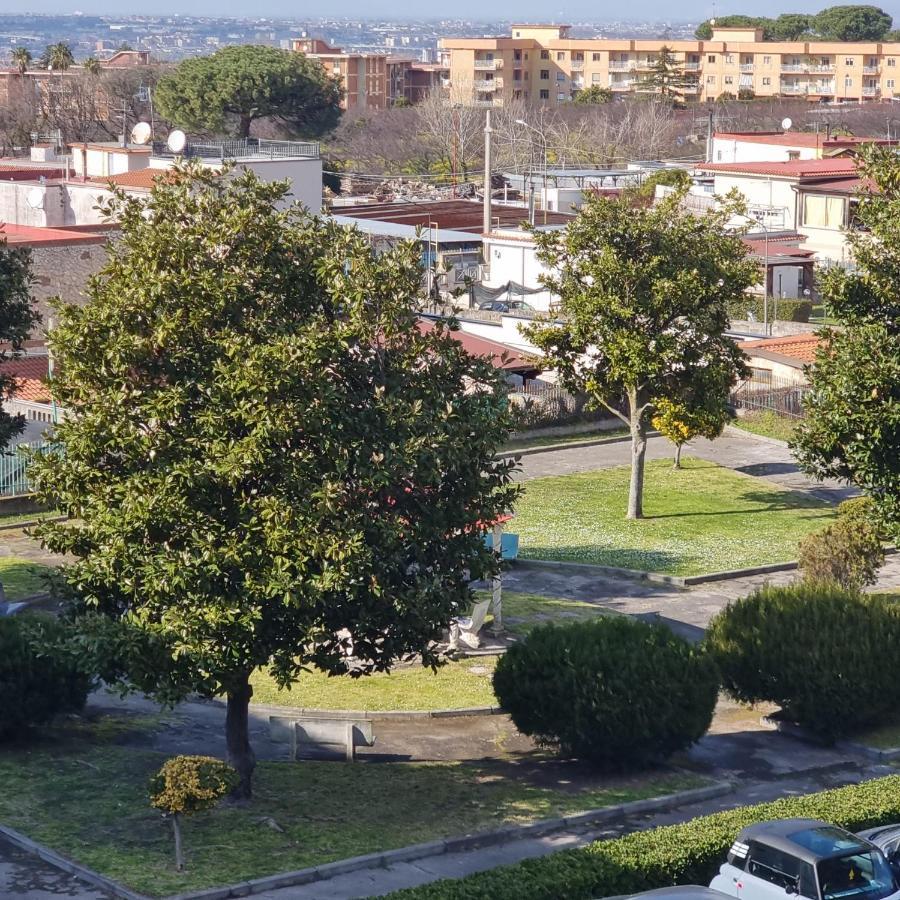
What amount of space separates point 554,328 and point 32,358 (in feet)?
57.7

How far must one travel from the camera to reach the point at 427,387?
2005cm

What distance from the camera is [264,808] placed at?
66.1 feet

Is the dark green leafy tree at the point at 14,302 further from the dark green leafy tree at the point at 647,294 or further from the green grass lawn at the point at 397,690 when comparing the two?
the dark green leafy tree at the point at 647,294

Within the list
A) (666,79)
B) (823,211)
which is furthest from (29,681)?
(666,79)

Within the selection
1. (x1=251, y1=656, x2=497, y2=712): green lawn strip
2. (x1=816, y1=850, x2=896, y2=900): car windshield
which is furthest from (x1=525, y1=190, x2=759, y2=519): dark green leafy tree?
(x1=816, y1=850, x2=896, y2=900): car windshield

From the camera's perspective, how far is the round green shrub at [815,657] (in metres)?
23.6

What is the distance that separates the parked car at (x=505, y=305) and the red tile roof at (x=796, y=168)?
21896mm

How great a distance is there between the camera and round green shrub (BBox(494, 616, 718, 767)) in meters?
21.6

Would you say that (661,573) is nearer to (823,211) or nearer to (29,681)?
(29,681)

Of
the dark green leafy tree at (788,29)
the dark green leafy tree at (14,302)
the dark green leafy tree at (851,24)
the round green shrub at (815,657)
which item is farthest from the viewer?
the dark green leafy tree at (788,29)

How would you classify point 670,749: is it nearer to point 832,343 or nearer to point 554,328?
point 832,343

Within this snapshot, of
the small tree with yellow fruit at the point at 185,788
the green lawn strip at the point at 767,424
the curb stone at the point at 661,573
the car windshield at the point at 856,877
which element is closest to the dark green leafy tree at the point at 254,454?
the small tree with yellow fruit at the point at 185,788

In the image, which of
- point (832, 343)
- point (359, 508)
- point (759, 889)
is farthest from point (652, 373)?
point (759, 889)

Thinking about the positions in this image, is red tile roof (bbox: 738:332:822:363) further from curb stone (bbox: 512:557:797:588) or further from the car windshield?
the car windshield
